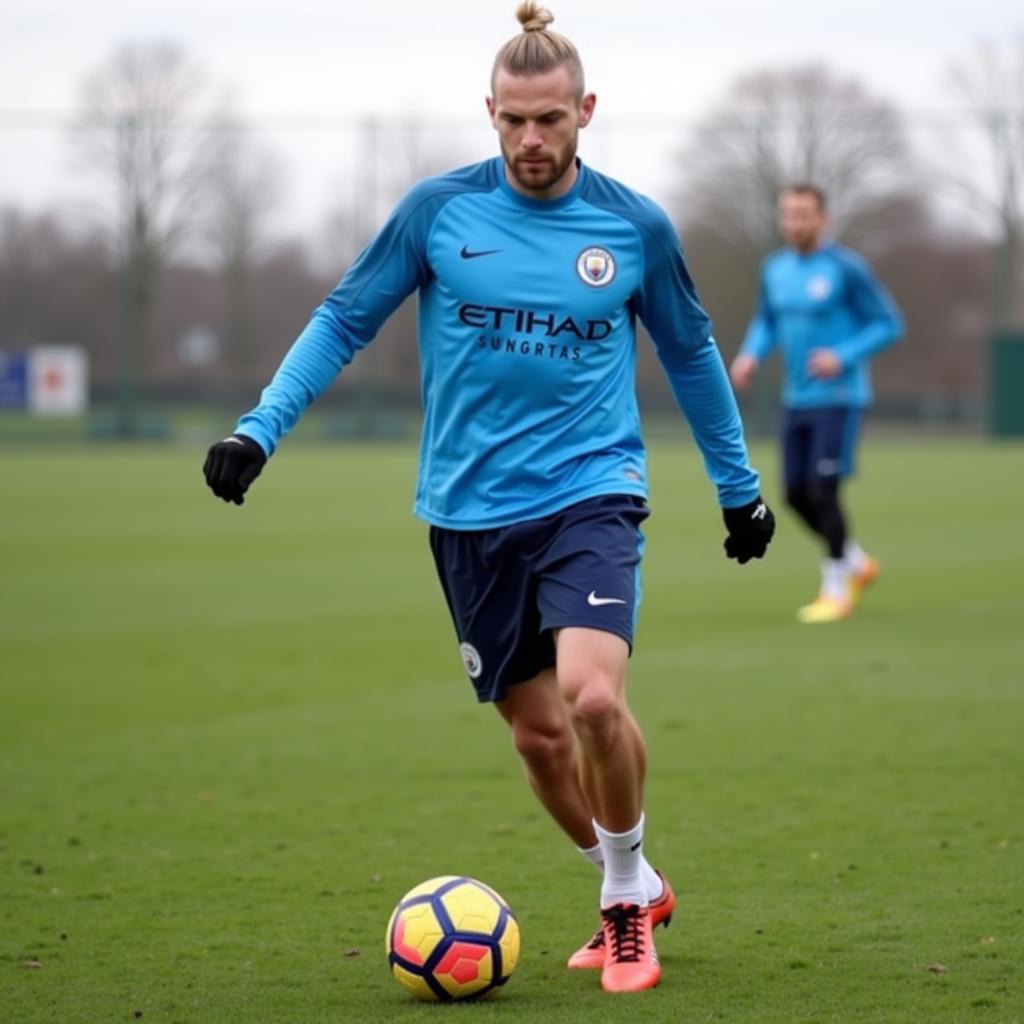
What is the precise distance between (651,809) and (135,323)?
36.5 meters

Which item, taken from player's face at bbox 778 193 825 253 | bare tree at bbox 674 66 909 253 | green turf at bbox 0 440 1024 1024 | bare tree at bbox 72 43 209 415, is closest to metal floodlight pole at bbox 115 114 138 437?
bare tree at bbox 72 43 209 415

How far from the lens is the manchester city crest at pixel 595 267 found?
473 centimetres

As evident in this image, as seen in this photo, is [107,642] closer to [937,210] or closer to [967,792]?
[967,792]

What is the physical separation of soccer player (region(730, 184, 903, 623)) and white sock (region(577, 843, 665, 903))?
743 cm

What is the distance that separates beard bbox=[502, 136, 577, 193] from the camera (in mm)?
4641

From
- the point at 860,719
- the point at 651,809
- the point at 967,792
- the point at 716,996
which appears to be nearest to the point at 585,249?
the point at 716,996

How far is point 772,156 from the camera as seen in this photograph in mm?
43594

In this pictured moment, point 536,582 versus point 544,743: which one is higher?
point 536,582

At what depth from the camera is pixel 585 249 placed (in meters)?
4.75

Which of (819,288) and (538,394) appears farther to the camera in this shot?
(819,288)

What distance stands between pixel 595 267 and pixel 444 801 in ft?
9.00

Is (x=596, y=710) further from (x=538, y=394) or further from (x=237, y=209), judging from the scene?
(x=237, y=209)

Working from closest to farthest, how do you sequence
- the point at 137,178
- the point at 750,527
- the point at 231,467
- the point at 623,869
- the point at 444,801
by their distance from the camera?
the point at 231,467 < the point at 623,869 < the point at 750,527 < the point at 444,801 < the point at 137,178

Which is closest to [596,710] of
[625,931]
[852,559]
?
[625,931]
